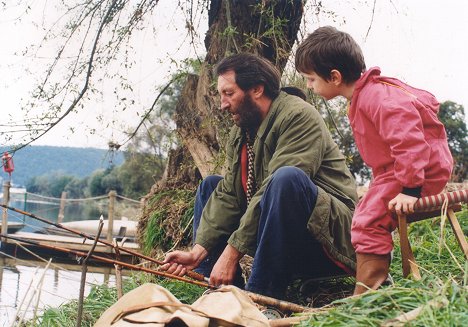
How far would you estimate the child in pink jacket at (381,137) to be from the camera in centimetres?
271

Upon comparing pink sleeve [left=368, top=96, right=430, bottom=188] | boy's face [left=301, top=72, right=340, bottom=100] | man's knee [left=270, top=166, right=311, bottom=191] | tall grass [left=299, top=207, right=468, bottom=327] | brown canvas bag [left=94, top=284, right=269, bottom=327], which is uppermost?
boy's face [left=301, top=72, right=340, bottom=100]

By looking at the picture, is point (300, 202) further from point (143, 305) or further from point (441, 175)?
point (143, 305)

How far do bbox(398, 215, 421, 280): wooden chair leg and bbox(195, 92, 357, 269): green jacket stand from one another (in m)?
0.47

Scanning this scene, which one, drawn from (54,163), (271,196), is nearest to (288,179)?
(271,196)

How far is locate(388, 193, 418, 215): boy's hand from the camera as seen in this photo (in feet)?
8.59

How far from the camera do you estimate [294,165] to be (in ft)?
10.9

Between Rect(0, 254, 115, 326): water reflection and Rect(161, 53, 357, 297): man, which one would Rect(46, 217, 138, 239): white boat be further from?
Rect(161, 53, 357, 297): man

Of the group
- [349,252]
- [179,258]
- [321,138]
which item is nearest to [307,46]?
[321,138]

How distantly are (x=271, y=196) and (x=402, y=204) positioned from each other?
2.12 ft

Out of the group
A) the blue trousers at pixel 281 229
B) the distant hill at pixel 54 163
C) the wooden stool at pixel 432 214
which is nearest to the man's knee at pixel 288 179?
the blue trousers at pixel 281 229

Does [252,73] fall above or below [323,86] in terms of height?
above

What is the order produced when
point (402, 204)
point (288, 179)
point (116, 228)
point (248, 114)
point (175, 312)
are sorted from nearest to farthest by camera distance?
point (175, 312)
point (402, 204)
point (288, 179)
point (248, 114)
point (116, 228)

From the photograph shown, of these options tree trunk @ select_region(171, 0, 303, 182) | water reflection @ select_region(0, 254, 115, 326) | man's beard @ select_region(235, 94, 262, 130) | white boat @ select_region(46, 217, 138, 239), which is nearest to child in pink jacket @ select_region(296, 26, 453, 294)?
man's beard @ select_region(235, 94, 262, 130)

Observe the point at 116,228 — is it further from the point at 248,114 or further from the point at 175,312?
the point at 175,312
